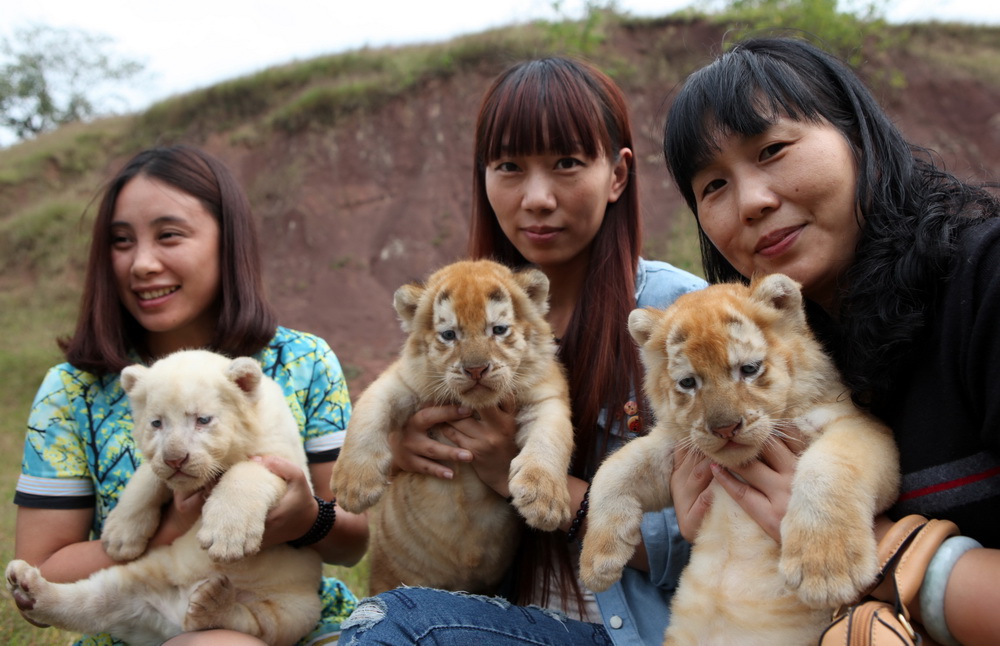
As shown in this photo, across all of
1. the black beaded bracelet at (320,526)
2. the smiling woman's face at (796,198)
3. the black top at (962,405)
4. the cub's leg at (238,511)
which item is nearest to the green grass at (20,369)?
the black beaded bracelet at (320,526)

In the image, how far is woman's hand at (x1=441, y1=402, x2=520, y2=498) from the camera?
10.5 feet

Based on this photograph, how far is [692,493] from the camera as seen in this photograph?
8.78ft

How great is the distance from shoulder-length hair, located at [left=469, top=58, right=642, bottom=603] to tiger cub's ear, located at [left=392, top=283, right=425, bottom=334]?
76 centimetres

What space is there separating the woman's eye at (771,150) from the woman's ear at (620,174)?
1121 millimetres

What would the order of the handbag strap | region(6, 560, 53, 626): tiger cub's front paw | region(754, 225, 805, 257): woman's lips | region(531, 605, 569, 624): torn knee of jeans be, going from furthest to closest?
region(531, 605, 569, 624): torn knee of jeans → region(6, 560, 53, 626): tiger cub's front paw → region(754, 225, 805, 257): woman's lips → the handbag strap

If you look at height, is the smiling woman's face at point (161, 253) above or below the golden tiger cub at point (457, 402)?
above

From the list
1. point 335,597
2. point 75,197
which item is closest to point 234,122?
point 75,197

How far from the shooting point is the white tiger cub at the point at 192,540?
2.98 meters

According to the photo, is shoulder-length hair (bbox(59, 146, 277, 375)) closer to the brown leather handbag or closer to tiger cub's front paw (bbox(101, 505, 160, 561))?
tiger cub's front paw (bbox(101, 505, 160, 561))

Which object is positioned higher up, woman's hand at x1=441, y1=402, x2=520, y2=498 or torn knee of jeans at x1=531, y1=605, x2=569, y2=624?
woman's hand at x1=441, y1=402, x2=520, y2=498

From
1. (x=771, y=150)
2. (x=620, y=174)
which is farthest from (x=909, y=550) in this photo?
(x=620, y=174)

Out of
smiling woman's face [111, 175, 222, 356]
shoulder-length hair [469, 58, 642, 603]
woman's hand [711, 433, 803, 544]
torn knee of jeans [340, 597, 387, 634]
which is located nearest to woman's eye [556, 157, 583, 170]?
shoulder-length hair [469, 58, 642, 603]

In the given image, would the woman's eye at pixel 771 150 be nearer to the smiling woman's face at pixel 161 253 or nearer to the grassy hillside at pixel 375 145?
the smiling woman's face at pixel 161 253

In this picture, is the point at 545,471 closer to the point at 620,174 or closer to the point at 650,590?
the point at 650,590
